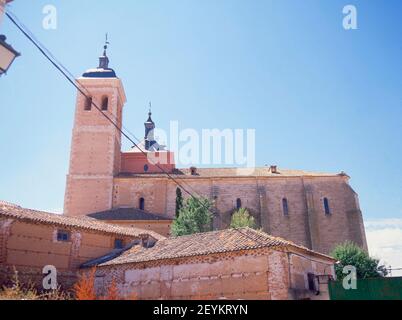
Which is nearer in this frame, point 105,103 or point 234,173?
point 105,103

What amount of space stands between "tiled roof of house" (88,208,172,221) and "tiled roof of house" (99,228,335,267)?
32.6 feet

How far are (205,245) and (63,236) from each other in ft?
24.0

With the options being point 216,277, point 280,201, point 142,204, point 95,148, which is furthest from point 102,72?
point 216,277

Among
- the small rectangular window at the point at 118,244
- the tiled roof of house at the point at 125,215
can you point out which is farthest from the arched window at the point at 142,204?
the small rectangular window at the point at 118,244

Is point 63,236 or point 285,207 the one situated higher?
point 285,207

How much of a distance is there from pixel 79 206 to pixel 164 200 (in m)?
7.61

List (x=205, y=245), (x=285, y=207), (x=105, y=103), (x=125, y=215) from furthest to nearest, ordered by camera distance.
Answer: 1. (x=105, y=103)
2. (x=285, y=207)
3. (x=125, y=215)
4. (x=205, y=245)

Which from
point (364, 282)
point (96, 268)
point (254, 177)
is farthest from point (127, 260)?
point (254, 177)

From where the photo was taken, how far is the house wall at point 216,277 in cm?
1254

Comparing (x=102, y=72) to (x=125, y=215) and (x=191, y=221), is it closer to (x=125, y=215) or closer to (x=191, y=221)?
(x=125, y=215)

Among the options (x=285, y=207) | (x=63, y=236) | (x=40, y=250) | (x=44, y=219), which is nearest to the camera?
(x=40, y=250)

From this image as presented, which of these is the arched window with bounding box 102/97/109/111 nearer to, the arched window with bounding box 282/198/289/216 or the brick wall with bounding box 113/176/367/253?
the brick wall with bounding box 113/176/367/253

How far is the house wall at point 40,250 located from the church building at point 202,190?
12020mm

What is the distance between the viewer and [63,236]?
56.6 ft
